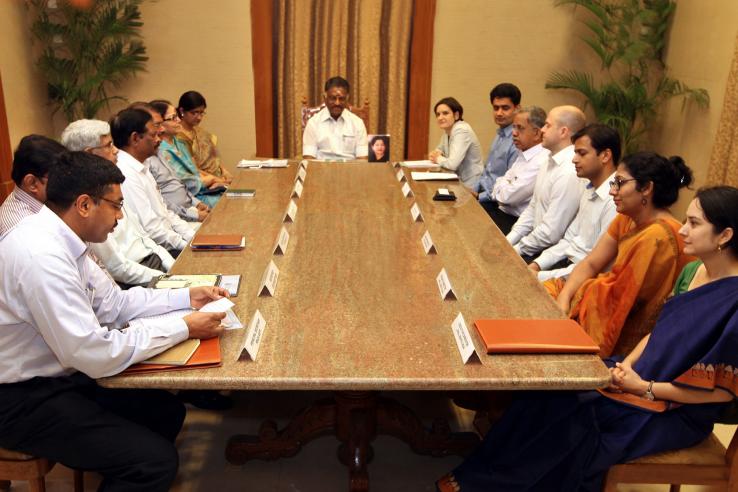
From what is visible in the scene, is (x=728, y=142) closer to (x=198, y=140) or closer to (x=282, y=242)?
(x=282, y=242)

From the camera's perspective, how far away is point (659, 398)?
1663 mm

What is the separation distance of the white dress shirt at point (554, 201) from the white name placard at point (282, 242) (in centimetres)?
120

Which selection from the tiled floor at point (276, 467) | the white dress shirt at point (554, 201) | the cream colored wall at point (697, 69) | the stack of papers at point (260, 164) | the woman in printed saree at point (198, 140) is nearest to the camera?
the tiled floor at point (276, 467)

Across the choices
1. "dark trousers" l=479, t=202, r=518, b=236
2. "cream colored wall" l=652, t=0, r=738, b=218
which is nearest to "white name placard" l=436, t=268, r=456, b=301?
"dark trousers" l=479, t=202, r=518, b=236

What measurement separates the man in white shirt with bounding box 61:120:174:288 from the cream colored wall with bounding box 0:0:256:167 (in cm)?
322

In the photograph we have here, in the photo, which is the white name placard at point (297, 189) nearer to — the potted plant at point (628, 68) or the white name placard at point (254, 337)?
the white name placard at point (254, 337)

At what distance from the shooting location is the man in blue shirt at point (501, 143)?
409 cm

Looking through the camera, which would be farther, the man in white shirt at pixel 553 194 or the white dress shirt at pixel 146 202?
the man in white shirt at pixel 553 194

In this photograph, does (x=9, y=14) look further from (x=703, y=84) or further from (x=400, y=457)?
(x=703, y=84)

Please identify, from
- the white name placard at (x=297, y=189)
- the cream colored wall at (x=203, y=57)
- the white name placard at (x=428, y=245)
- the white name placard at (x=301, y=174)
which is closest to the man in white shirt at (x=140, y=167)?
the white name placard at (x=297, y=189)

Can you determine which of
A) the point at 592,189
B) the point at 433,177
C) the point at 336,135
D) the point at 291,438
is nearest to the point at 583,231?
the point at 592,189

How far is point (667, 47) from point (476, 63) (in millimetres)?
1644

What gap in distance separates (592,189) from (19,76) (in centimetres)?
451

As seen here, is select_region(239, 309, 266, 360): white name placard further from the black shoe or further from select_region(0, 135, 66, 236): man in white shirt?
select_region(0, 135, 66, 236): man in white shirt
